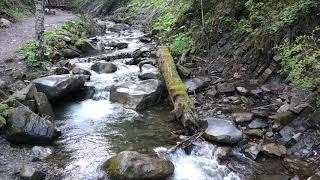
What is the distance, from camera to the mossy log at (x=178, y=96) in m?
8.54

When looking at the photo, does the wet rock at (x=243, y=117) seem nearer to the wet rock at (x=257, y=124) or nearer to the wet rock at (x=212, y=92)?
the wet rock at (x=257, y=124)

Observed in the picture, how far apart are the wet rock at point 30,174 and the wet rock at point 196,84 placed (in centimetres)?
537

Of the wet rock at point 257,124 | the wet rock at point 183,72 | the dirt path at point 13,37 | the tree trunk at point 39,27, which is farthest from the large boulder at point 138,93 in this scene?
the dirt path at point 13,37

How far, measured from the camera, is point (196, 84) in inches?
427

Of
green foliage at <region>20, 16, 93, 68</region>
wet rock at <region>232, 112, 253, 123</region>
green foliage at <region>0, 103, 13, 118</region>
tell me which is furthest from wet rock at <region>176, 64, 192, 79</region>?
green foliage at <region>0, 103, 13, 118</region>

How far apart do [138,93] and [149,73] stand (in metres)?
1.50

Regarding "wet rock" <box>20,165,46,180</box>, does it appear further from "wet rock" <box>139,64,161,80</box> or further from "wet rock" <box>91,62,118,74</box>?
"wet rock" <box>91,62,118,74</box>

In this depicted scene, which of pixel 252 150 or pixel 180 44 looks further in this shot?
pixel 180 44

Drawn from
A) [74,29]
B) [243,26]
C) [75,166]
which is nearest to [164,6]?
[74,29]

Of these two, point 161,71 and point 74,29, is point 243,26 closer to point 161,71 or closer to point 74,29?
point 161,71

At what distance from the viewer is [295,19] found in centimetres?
977

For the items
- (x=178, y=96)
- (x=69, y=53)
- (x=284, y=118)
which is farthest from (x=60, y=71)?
(x=284, y=118)

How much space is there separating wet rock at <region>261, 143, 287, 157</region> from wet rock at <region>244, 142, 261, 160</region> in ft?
0.35

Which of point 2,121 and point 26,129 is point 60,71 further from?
point 26,129
